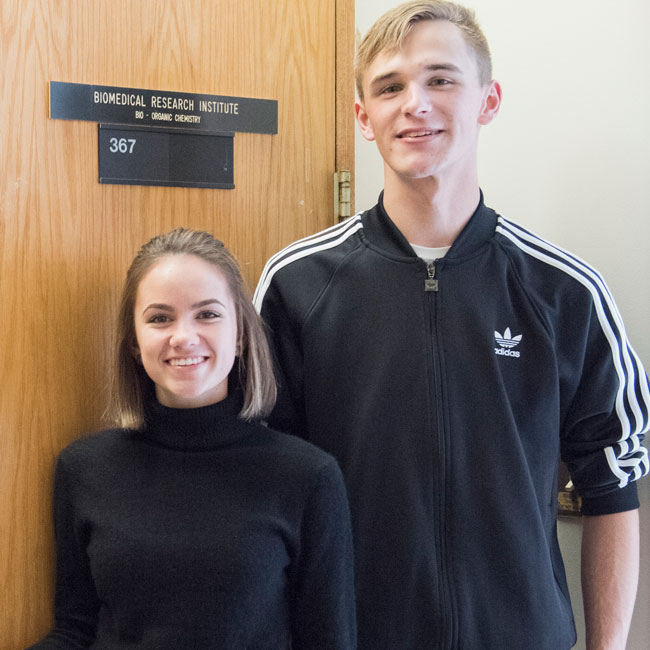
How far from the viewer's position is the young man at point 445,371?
1.36 meters

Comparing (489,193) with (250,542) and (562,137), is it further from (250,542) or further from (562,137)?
(250,542)

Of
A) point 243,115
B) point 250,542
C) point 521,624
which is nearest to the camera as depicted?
point 250,542

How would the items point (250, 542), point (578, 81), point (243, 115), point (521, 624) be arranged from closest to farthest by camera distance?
point (250, 542), point (521, 624), point (243, 115), point (578, 81)

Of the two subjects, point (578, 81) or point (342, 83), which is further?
point (578, 81)

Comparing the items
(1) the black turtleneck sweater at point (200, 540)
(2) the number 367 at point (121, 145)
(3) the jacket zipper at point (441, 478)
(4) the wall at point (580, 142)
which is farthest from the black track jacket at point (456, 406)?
(4) the wall at point (580, 142)

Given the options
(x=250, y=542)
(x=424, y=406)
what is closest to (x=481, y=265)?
(x=424, y=406)

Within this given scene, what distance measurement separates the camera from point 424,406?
1.38 m

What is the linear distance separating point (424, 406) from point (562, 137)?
92cm

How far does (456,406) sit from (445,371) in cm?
6

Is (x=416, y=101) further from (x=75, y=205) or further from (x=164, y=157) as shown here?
(x=75, y=205)

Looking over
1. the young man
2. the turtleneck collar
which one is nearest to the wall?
the young man

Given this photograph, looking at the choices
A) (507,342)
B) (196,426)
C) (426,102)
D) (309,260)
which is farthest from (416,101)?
(196,426)

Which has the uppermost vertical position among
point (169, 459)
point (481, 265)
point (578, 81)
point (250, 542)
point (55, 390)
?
point (578, 81)

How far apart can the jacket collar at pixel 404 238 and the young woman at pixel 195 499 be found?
0.96 ft
